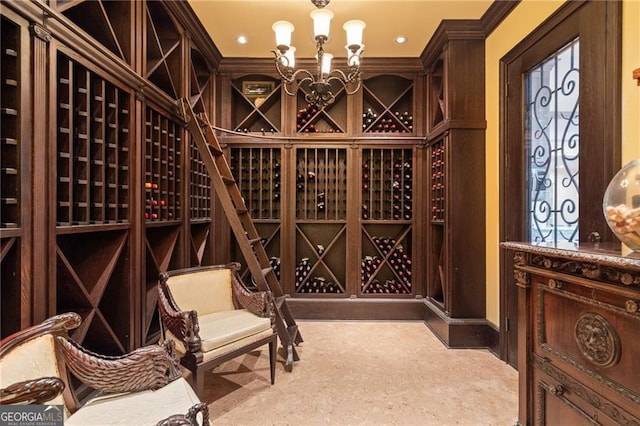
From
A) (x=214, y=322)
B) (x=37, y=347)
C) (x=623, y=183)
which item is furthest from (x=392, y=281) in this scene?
(x=37, y=347)

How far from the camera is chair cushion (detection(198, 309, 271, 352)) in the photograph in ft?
6.20

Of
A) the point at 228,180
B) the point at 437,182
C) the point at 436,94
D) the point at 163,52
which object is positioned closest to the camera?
the point at 163,52

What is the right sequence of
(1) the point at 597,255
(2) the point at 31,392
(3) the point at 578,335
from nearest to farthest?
1. (2) the point at 31,392
2. (1) the point at 597,255
3. (3) the point at 578,335

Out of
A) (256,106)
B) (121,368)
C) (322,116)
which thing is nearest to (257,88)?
(256,106)

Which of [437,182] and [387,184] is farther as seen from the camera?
[387,184]

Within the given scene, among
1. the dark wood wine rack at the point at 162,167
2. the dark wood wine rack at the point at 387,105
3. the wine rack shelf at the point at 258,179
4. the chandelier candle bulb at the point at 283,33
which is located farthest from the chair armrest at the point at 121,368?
the dark wood wine rack at the point at 387,105

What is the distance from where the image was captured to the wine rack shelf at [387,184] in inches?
144

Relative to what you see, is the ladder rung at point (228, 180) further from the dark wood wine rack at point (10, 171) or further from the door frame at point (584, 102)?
the door frame at point (584, 102)

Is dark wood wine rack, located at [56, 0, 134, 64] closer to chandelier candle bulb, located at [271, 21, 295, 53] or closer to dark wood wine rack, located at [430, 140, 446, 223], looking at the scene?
chandelier candle bulb, located at [271, 21, 295, 53]

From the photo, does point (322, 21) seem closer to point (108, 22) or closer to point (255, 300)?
point (108, 22)

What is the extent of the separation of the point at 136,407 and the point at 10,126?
1.25 metres

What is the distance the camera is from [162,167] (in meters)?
2.49

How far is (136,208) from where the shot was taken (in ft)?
6.68

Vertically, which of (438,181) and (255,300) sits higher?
(438,181)
